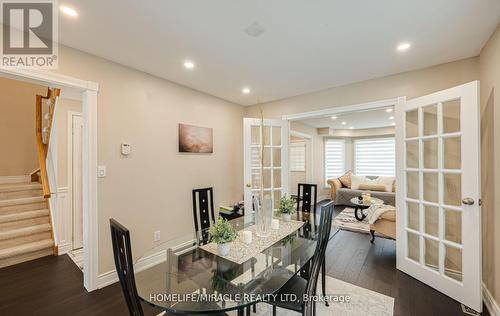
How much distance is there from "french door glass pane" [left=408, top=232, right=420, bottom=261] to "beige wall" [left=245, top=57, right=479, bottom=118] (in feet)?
5.56

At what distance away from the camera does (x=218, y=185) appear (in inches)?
143

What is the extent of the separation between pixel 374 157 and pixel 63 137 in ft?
27.4

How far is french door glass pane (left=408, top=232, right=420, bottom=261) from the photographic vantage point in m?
2.41

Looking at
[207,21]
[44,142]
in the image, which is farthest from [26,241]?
[207,21]

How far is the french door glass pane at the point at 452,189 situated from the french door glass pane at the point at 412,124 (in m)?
0.59

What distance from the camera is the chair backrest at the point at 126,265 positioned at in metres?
1.02

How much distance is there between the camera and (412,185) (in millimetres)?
2463

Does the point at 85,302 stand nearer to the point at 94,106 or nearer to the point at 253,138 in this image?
the point at 94,106

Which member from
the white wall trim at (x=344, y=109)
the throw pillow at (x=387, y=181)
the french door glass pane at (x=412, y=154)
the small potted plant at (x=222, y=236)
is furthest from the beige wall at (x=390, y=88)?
the throw pillow at (x=387, y=181)

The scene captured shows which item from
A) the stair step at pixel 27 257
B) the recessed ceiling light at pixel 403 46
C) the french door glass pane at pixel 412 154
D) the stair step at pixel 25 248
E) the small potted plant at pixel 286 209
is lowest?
the stair step at pixel 27 257

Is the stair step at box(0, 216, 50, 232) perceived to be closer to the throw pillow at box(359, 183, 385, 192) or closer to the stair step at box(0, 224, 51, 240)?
the stair step at box(0, 224, 51, 240)

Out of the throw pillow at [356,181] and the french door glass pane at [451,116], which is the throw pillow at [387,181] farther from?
the french door glass pane at [451,116]

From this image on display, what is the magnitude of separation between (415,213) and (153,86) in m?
3.60

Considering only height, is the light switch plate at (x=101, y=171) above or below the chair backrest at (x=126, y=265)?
above
